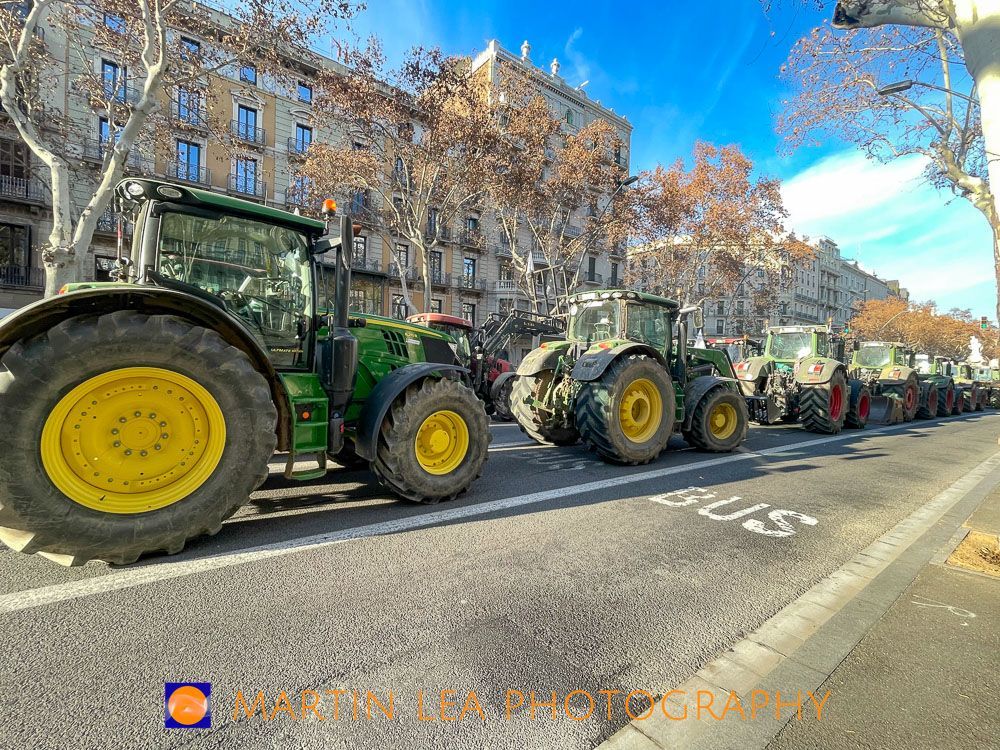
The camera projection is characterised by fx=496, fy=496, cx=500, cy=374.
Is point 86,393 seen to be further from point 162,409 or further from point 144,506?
point 144,506

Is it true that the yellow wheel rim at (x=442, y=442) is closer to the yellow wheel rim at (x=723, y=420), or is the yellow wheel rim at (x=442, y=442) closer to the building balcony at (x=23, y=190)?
the yellow wheel rim at (x=723, y=420)

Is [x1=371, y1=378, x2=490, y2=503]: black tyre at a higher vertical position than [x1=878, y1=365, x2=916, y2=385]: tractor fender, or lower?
lower

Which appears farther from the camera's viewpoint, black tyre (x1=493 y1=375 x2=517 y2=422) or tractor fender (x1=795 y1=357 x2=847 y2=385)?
black tyre (x1=493 y1=375 x2=517 y2=422)

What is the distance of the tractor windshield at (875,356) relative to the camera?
16.2m

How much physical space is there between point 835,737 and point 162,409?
3721 millimetres

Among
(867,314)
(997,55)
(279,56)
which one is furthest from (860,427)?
(867,314)

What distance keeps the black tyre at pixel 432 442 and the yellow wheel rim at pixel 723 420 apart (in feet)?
15.9

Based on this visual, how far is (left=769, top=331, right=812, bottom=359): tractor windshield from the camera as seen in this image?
40.4ft

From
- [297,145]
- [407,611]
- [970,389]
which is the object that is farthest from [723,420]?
[297,145]

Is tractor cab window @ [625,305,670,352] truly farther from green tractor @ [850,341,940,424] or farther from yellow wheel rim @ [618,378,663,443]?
green tractor @ [850,341,940,424]

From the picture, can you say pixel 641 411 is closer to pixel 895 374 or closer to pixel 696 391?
pixel 696 391

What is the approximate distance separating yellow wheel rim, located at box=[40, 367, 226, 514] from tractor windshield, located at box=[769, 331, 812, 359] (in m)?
13.1

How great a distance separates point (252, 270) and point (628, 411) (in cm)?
478

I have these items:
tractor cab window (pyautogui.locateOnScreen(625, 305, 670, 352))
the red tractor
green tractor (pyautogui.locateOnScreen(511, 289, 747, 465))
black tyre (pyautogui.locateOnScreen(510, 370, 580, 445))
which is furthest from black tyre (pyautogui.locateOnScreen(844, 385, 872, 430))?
black tyre (pyautogui.locateOnScreen(510, 370, 580, 445))
